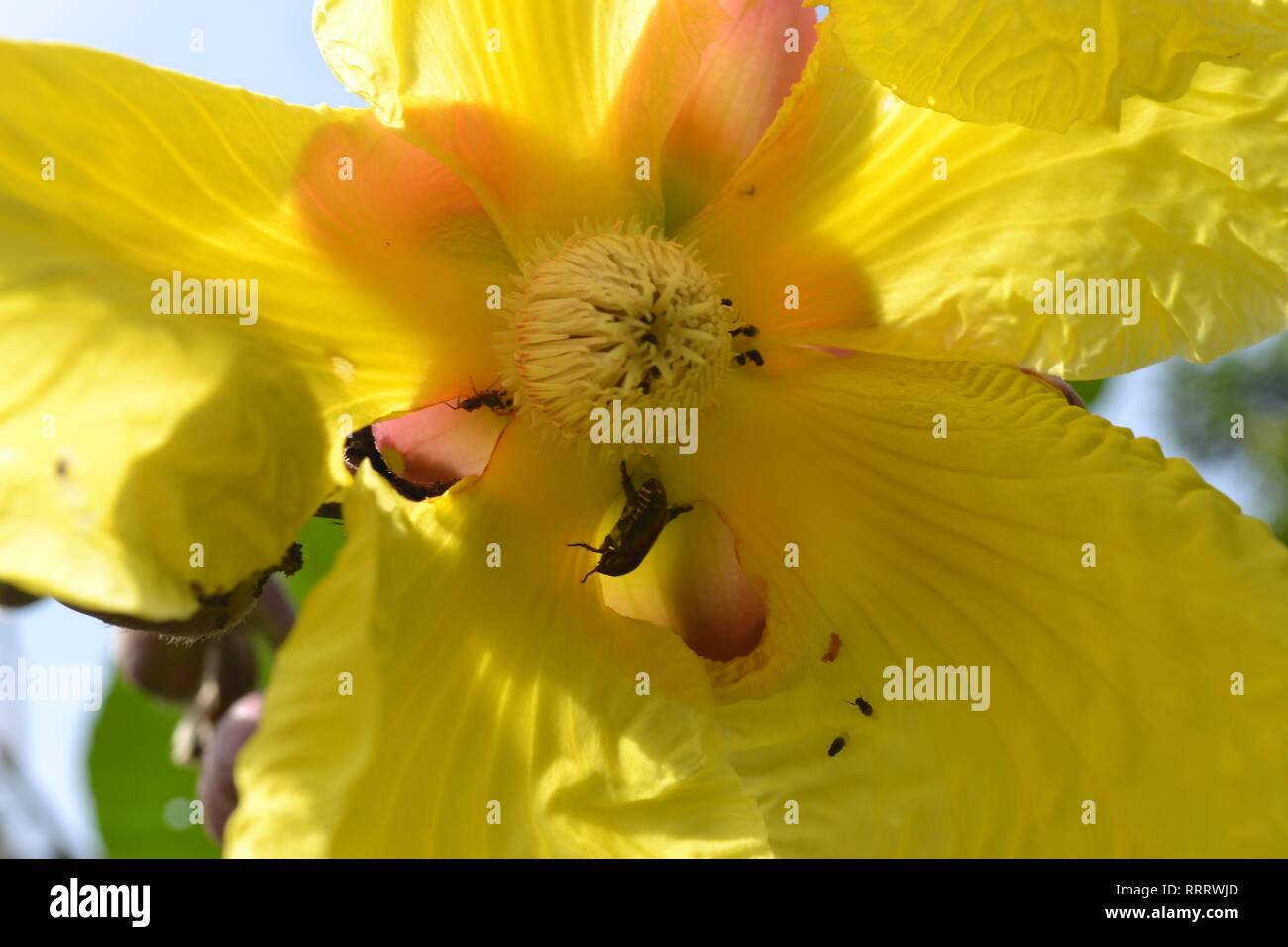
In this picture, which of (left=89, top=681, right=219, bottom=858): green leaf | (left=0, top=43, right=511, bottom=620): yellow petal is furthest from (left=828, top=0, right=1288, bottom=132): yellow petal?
(left=89, top=681, right=219, bottom=858): green leaf

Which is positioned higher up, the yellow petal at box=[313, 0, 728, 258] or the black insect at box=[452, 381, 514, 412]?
the yellow petal at box=[313, 0, 728, 258]

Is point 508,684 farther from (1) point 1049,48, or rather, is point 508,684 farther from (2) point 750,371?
(1) point 1049,48

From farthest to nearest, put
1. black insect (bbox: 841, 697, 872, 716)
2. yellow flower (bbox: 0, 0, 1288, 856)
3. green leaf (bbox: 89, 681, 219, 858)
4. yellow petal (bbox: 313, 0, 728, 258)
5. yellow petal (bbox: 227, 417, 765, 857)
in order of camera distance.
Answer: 1. green leaf (bbox: 89, 681, 219, 858)
2. black insect (bbox: 841, 697, 872, 716)
3. yellow petal (bbox: 313, 0, 728, 258)
4. yellow flower (bbox: 0, 0, 1288, 856)
5. yellow petal (bbox: 227, 417, 765, 857)

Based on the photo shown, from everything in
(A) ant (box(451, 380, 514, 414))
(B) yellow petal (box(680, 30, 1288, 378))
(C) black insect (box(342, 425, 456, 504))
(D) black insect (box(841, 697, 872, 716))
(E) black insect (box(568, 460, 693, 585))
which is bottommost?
(D) black insect (box(841, 697, 872, 716))

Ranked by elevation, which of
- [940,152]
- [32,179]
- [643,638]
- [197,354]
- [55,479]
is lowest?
[643,638]

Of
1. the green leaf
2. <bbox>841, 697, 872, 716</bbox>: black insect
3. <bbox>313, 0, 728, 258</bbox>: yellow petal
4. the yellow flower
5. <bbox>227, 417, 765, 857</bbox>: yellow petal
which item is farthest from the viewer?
the green leaf

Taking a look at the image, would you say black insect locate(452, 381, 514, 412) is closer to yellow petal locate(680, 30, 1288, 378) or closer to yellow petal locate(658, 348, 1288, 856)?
yellow petal locate(658, 348, 1288, 856)

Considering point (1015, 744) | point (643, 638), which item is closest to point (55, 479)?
point (643, 638)
